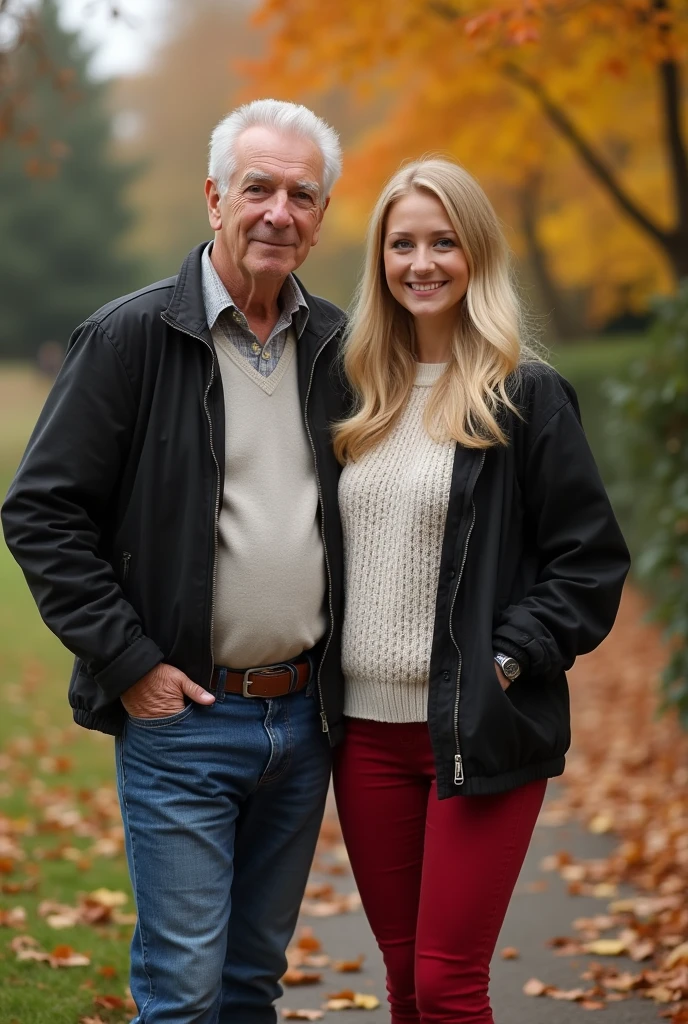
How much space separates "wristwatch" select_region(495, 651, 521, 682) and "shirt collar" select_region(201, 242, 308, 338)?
3.43 ft

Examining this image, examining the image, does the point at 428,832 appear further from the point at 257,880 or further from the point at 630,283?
the point at 630,283

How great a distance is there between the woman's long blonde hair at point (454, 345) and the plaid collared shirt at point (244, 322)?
202mm

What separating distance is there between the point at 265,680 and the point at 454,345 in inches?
41.5

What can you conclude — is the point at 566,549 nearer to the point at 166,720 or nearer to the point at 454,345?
the point at 454,345

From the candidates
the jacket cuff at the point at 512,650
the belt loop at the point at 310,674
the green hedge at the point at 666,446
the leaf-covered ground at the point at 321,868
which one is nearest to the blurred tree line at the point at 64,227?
the leaf-covered ground at the point at 321,868

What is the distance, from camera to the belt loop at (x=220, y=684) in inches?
132

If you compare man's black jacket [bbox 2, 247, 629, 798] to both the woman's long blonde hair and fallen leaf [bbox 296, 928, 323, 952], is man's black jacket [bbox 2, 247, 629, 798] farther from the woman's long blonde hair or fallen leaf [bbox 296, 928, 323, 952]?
fallen leaf [bbox 296, 928, 323, 952]

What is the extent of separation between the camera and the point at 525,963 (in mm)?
5051

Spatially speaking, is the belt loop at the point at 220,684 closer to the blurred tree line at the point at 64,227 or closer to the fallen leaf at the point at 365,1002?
the fallen leaf at the point at 365,1002

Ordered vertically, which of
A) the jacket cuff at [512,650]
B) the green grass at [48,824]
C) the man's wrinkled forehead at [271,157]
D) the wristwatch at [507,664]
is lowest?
the green grass at [48,824]

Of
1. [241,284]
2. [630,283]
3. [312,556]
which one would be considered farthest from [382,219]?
[630,283]

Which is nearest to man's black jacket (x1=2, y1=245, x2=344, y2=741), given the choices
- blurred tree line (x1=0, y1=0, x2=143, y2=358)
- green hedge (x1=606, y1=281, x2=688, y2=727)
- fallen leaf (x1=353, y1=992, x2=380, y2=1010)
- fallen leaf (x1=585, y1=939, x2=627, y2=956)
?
fallen leaf (x1=353, y1=992, x2=380, y2=1010)

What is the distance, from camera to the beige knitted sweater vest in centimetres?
332

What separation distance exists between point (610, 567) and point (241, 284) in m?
1.24
